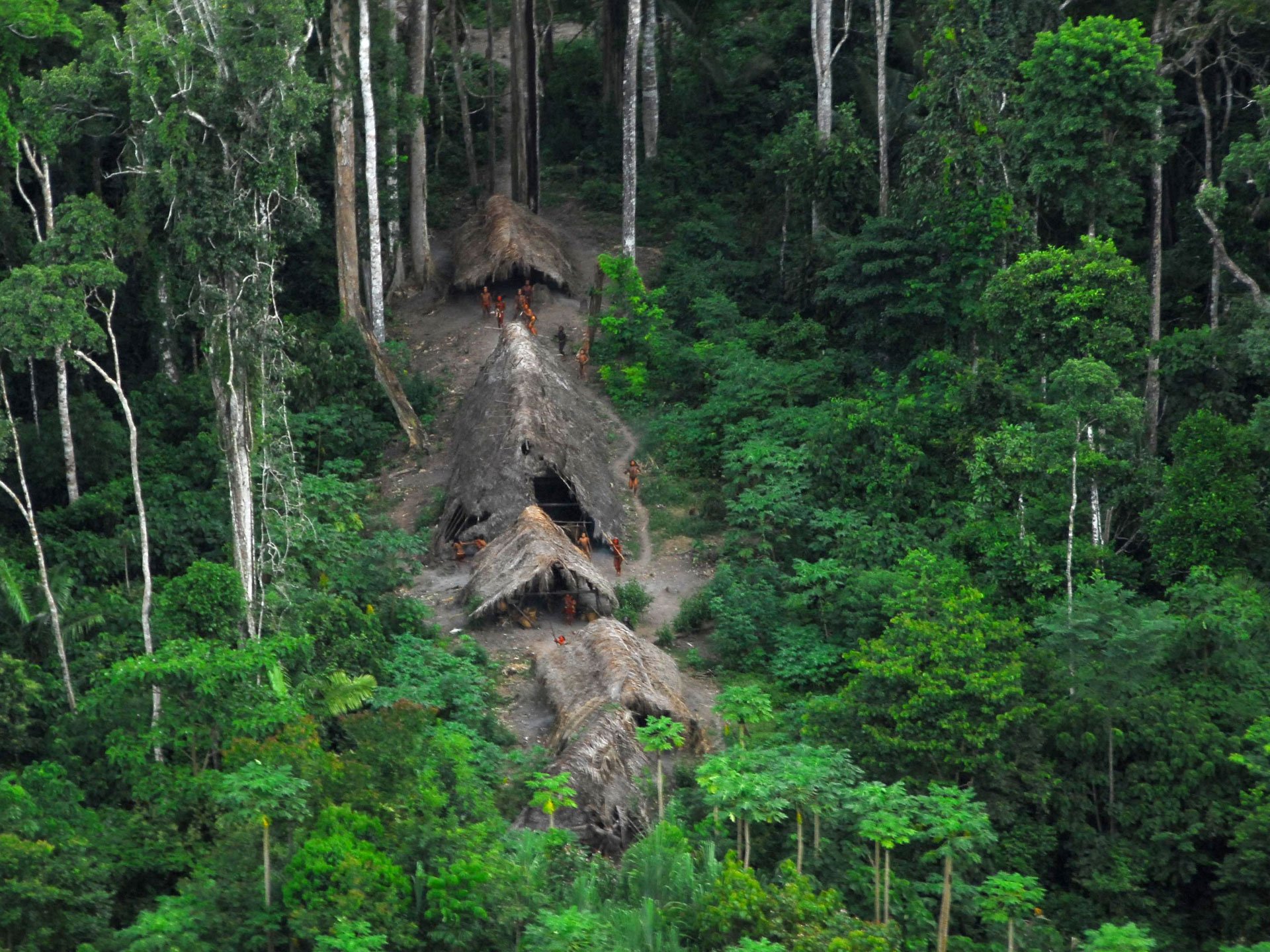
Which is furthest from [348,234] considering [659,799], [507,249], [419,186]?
[659,799]

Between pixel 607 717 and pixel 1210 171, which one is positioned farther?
pixel 1210 171

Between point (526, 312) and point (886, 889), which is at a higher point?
point (526, 312)

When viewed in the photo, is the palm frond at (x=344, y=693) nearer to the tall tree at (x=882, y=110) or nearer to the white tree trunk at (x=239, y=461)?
the white tree trunk at (x=239, y=461)

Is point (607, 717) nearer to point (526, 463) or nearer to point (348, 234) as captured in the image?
point (526, 463)

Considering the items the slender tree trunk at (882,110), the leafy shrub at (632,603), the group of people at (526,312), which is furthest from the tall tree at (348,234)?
the slender tree trunk at (882,110)

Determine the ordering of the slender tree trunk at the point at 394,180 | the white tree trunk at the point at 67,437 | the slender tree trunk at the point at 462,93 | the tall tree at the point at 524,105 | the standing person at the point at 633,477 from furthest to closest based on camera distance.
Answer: the slender tree trunk at the point at 462,93
the tall tree at the point at 524,105
the slender tree trunk at the point at 394,180
the standing person at the point at 633,477
the white tree trunk at the point at 67,437

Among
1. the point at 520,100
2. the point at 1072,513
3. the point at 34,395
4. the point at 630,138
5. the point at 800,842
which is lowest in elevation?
the point at 800,842

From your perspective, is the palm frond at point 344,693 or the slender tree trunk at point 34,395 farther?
the slender tree trunk at point 34,395

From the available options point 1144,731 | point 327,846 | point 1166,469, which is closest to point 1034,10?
point 1166,469

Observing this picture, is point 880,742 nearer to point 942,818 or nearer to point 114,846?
point 942,818
